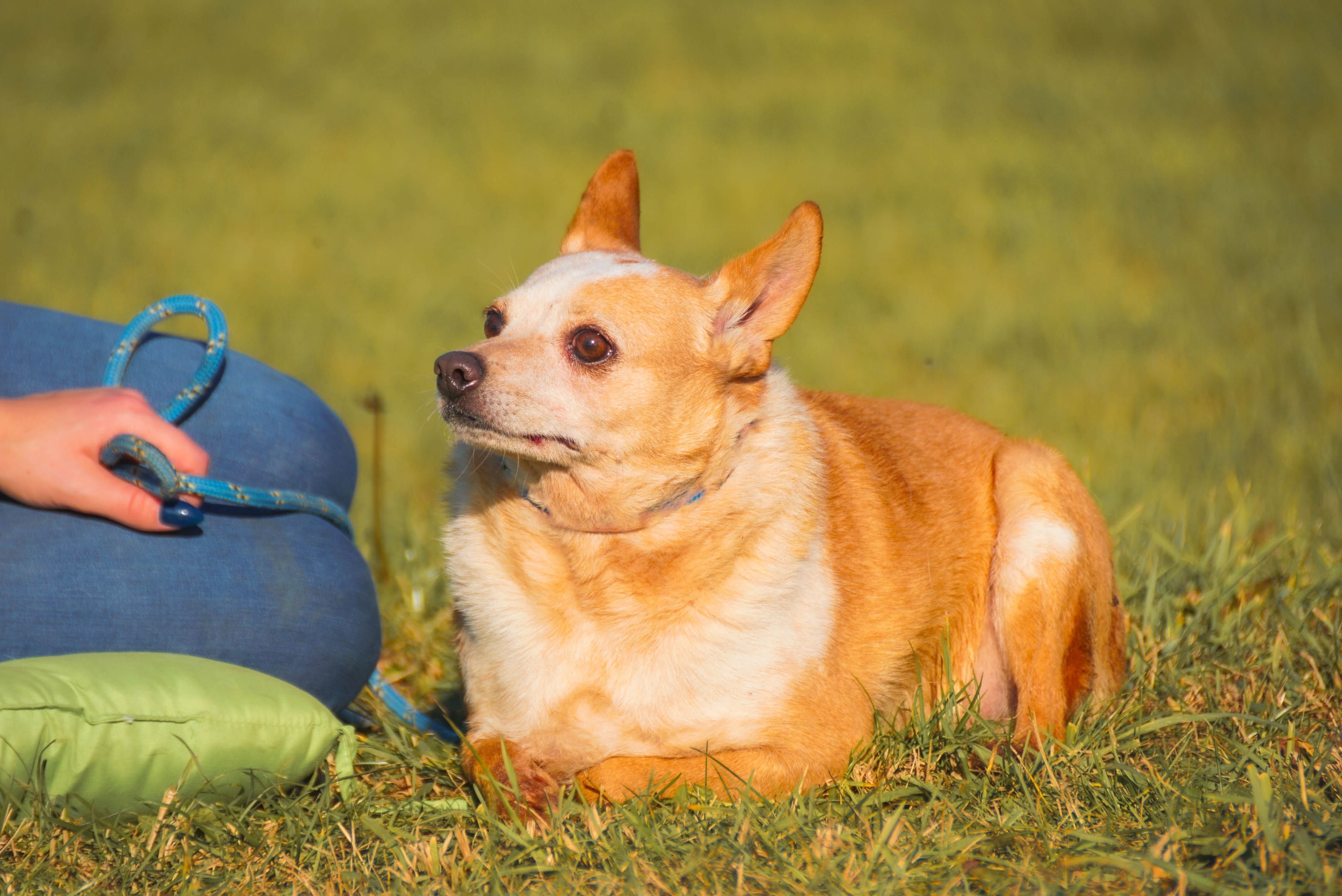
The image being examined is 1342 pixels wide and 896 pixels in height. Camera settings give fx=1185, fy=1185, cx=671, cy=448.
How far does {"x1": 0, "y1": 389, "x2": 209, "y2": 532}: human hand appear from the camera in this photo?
2.51 meters

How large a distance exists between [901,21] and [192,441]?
1377 centimetres

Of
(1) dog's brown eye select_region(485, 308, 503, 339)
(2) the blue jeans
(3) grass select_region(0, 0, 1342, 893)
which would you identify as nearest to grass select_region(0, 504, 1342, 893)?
(3) grass select_region(0, 0, 1342, 893)

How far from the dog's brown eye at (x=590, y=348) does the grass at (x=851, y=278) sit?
941 millimetres

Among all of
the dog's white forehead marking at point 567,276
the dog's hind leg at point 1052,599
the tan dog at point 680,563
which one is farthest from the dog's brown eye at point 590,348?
the dog's hind leg at point 1052,599

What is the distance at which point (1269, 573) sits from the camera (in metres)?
3.58

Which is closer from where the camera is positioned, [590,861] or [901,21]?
[590,861]

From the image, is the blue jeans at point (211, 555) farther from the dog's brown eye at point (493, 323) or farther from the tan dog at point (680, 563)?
the dog's brown eye at point (493, 323)

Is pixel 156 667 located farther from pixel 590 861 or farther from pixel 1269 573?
pixel 1269 573

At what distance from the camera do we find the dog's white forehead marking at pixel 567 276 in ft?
8.73

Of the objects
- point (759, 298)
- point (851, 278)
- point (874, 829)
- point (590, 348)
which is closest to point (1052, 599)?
point (874, 829)

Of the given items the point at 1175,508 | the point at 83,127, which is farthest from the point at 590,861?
the point at 83,127

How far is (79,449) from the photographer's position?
253 cm

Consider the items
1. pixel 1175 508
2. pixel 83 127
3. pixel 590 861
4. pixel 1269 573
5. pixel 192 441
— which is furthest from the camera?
pixel 83 127

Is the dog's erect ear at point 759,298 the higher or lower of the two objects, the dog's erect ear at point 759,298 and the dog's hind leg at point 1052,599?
the higher
